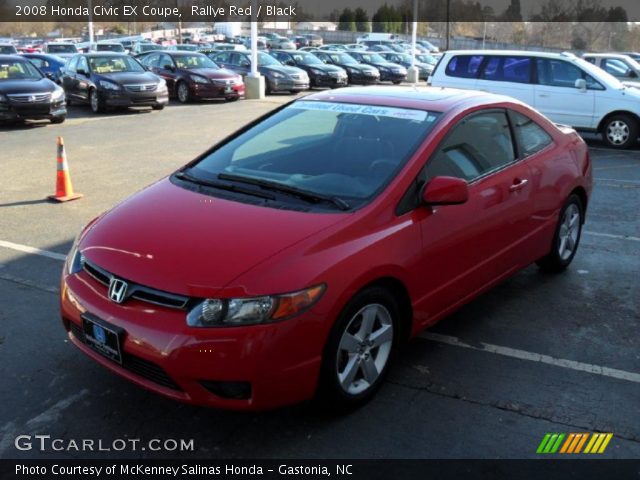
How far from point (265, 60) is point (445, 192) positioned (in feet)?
72.4

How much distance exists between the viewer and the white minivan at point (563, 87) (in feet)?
42.8

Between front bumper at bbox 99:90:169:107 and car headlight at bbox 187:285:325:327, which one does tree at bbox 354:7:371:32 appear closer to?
front bumper at bbox 99:90:169:107

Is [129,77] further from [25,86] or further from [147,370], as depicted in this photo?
[147,370]

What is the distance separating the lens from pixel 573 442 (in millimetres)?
3352

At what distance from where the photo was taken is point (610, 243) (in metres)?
6.75

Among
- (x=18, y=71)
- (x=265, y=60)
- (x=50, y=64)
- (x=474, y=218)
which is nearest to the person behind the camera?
(x=474, y=218)

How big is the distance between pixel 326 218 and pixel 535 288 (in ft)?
8.68

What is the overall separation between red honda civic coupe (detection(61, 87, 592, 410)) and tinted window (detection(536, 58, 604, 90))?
9.14 metres

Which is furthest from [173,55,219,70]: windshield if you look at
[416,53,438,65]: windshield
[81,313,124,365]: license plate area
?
[81,313,124,365]: license plate area

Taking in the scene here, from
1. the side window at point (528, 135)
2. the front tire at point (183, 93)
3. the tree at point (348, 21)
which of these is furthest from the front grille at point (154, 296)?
the tree at point (348, 21)

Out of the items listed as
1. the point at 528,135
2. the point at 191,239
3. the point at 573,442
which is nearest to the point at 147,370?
the point at 191,239

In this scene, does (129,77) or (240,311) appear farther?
(129,77)

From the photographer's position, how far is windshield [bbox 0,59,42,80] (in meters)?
15.1

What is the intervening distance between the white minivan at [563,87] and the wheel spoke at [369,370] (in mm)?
11261
